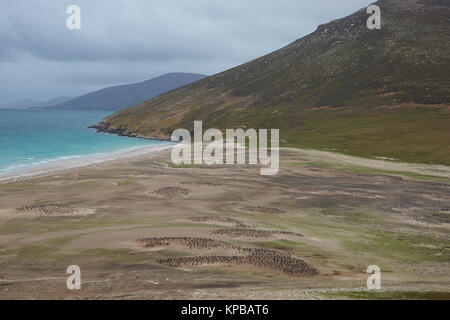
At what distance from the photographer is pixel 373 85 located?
154 m

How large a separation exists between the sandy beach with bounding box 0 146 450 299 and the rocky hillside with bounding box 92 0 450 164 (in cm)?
4117

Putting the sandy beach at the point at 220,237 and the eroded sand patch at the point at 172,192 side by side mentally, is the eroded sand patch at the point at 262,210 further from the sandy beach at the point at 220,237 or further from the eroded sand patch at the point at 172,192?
the eroded sand patch at the point at 172,192

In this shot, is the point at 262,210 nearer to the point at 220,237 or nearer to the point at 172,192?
the point at 172,192

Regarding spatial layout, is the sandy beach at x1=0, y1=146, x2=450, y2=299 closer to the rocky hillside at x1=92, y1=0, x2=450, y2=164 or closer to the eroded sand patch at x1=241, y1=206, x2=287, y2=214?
the eroded sand patch at x1=241, y1=206, x2=287, y2=214

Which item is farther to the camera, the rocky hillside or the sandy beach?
the rocky hillside

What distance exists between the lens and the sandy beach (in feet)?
58.7

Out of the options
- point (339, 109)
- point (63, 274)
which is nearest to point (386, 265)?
point (63, 274)

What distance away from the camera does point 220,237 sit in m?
25.6

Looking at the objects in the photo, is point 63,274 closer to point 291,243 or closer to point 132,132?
point 291,243

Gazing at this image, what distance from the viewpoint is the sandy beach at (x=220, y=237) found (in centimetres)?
1789

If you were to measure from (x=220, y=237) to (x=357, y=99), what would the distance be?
429 feet

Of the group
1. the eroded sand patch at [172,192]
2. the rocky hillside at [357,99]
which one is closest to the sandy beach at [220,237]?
the eroded sand patch at [172,192]

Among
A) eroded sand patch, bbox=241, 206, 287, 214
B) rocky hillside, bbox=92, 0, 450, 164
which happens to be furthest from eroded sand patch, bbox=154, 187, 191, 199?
rocky hillside, bbox=92, 0, 450, 164
